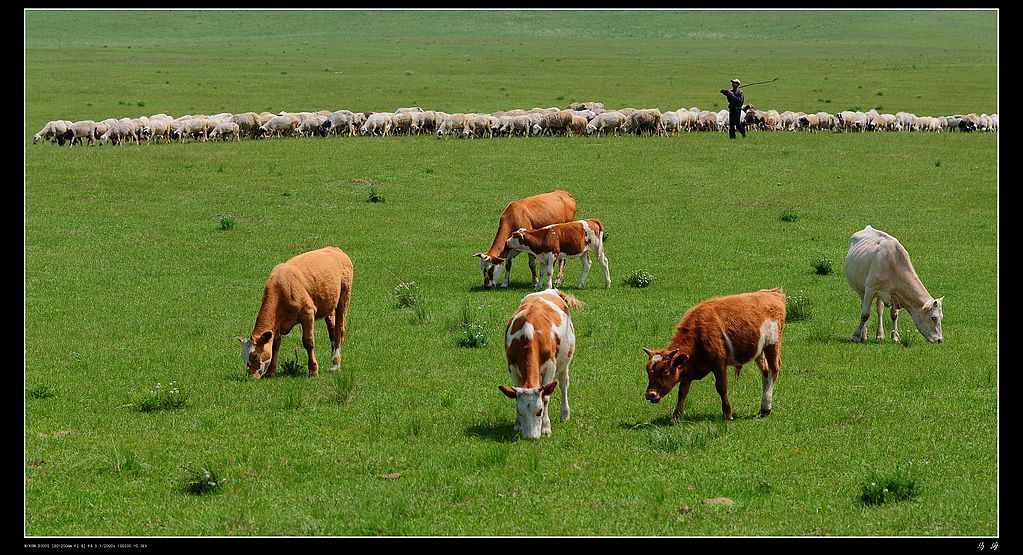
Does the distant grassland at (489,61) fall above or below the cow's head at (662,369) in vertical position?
above

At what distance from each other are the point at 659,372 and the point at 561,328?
1.32 metres

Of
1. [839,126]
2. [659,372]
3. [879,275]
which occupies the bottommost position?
[659,372]

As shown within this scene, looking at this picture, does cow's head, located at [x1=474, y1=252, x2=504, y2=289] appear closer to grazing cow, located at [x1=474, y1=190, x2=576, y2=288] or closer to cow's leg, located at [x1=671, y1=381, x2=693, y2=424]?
grazing cow, located at [x1=474, y1=190, x2=576, y2=288]

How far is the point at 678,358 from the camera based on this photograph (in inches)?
496

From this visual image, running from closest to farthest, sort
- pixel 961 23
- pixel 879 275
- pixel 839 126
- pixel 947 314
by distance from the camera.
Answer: pixel 879 275 < pixel 947 314 < pixel 839 126 < pixel 961 23

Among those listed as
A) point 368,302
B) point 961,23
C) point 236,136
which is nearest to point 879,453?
point 368,302

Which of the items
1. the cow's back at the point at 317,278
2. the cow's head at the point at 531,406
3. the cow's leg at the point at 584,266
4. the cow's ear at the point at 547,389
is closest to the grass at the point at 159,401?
the cow's back at the point at 317,278

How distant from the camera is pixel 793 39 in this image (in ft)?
527

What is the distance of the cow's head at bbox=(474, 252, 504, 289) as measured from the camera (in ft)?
75.4

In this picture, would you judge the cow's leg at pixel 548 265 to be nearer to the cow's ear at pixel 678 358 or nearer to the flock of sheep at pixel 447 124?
the cow's ear at pixel 678 358

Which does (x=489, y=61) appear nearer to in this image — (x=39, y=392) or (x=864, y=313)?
(x=864, y=313)

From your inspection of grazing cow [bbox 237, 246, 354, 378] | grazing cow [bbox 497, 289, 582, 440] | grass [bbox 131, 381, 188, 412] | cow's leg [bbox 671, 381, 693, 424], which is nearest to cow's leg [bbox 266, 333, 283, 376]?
grazing cow [bbox 237, 246, 354, 378]

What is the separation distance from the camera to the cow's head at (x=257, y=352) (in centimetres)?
1526

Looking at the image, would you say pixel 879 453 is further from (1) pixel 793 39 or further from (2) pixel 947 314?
(1) pixel 793 39
